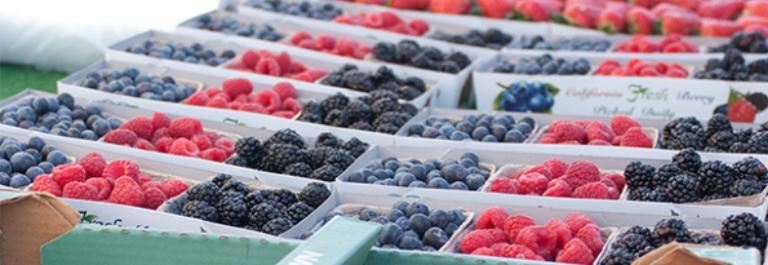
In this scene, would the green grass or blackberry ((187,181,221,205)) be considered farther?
the green grass

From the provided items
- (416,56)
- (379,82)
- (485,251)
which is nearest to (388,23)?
(416,56)

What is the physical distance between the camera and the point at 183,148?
3260 millimetres

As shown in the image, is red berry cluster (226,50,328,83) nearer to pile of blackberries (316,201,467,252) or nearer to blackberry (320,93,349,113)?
blackberry (320,93,349,113)

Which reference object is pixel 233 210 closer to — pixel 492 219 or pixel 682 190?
pixel 492 219

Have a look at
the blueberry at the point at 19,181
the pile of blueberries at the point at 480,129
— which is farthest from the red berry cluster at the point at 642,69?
the blueberry at the point at 19,181

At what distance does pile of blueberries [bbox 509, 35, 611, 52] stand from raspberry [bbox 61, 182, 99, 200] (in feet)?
7.06

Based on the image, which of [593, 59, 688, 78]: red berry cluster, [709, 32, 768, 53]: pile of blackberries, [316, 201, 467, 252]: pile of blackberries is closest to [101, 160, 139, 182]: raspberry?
[316, 201, 467, 252]: pile of blackberries

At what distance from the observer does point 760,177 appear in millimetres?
2838

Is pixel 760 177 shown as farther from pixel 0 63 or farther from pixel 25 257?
pixel 0 63

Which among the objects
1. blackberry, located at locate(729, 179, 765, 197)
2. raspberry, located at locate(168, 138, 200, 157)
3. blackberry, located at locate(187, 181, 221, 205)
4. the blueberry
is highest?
blackberry, located at locate(729, 179, 765, 197)

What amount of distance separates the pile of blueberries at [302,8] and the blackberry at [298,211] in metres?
2.27

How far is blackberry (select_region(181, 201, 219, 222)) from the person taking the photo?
275 cm

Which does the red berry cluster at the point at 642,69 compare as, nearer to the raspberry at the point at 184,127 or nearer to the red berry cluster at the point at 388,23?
the red berry cluster at the point at 388,23

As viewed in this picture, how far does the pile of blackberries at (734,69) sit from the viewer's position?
389 centimetres
